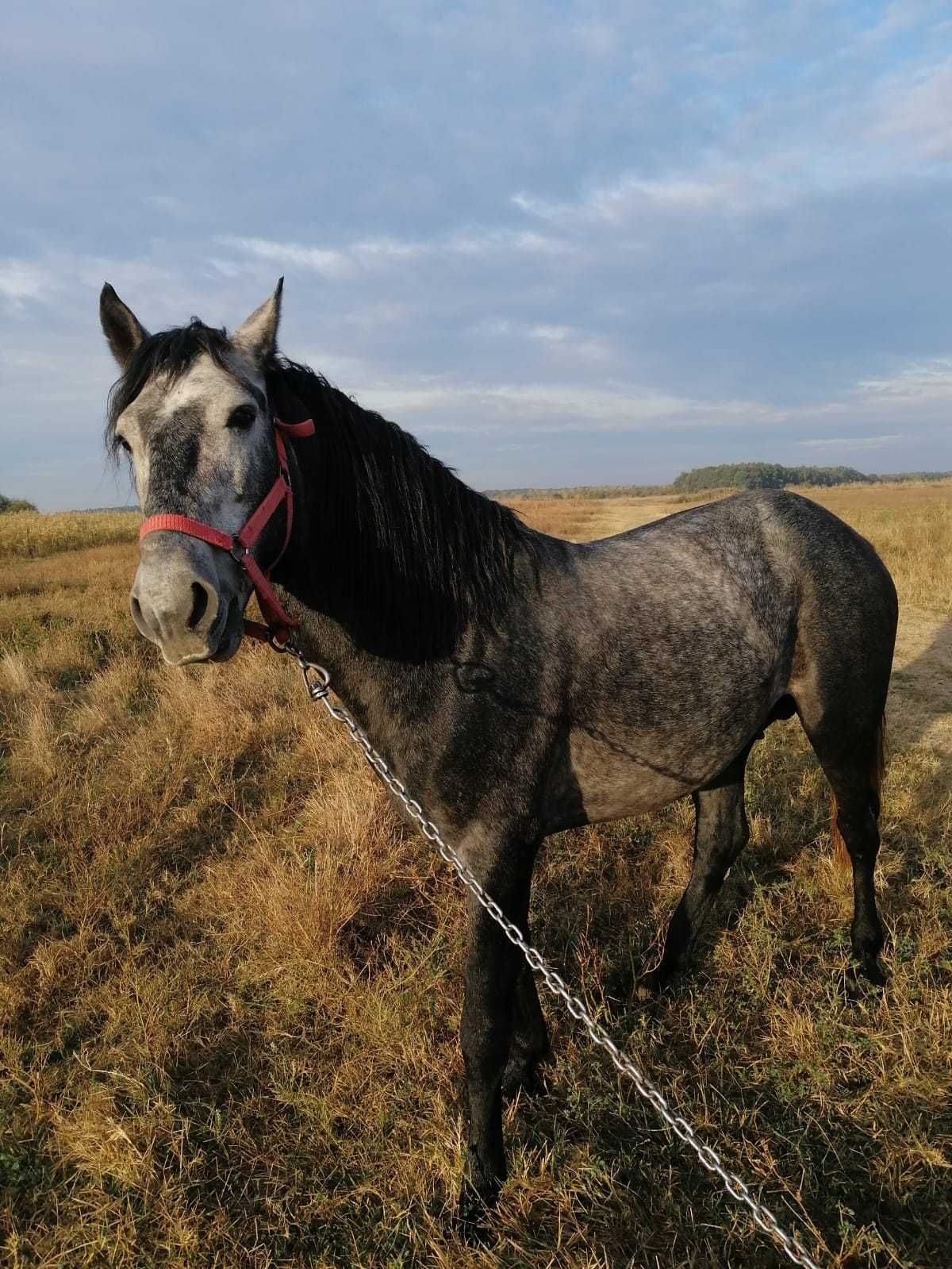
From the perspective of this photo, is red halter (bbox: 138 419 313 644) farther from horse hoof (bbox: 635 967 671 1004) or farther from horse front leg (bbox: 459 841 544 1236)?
horse hoof (bbox: 635 967 671 1004)

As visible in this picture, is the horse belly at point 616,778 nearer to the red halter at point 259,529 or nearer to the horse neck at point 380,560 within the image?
the horse neck at point 380,560

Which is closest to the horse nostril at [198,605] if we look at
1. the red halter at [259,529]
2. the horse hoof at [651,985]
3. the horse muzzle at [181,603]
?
the horse muzzle at [181,603]

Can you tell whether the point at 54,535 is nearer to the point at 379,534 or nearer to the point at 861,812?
the point at 379,534

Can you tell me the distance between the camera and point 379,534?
2178mm

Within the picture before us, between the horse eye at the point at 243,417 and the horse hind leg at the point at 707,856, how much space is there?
8.28 ft

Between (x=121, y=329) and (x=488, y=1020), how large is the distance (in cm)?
260

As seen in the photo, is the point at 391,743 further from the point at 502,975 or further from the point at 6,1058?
the point at 6,1058

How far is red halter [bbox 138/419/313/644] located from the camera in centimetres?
163

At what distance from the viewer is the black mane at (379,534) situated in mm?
2096

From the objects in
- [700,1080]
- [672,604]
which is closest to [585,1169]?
[700,1080]

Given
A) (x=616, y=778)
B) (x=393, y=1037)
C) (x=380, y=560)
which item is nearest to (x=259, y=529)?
(x=380, y=560)

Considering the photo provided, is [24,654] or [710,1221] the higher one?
[24,654]

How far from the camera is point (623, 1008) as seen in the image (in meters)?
2.87

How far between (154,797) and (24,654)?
4.81 meters
